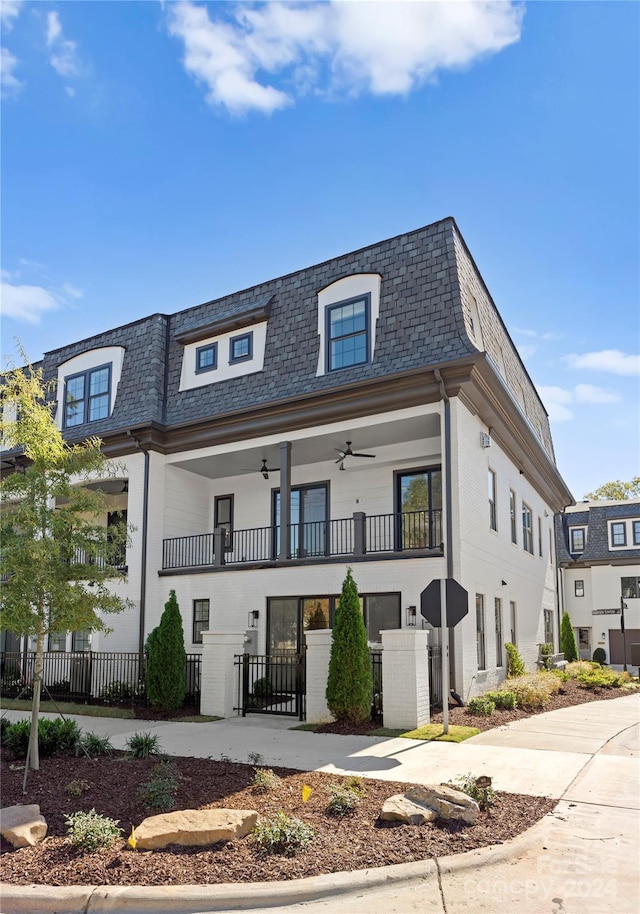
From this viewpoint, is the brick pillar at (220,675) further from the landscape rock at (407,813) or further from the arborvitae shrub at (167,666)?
the landscape rock at (407,813)

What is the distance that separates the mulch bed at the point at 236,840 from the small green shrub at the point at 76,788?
0.18ft

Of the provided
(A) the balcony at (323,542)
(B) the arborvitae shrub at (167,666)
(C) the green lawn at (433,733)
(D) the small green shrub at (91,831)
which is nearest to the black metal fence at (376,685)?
(C) the green lawn at (433,733)

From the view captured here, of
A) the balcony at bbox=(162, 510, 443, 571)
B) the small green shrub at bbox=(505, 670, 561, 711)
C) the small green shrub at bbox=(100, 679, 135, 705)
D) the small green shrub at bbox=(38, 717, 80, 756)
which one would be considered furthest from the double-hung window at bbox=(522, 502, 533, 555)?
the small green shrub at bbox=(38, 717, 80, 756)

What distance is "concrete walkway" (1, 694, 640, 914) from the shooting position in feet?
16.6

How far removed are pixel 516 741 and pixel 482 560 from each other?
18.3 ft

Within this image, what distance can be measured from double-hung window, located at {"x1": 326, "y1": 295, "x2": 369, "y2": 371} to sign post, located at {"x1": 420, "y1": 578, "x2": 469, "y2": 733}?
6.34 metres

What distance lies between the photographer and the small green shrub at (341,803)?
6.78 meters

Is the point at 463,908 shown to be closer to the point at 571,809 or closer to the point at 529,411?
the point at 571,809

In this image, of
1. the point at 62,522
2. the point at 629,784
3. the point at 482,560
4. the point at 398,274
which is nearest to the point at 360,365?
the point at 398,274

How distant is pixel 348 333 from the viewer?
16734mm

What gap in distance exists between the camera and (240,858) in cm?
571

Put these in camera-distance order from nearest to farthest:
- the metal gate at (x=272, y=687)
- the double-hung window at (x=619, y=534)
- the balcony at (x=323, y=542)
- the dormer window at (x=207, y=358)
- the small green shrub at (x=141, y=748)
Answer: the small green shrub at (x=141, y=748), the metal gate at (x=272, y=687), the balcony at (x=323, y=542), the dormer window at (x=207, y=358), the double-hung window at (x=619, y=534)

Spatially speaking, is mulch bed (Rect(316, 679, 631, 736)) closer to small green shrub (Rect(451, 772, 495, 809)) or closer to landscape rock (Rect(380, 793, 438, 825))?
small green shrub (Rect(451, 772, 495, 809))

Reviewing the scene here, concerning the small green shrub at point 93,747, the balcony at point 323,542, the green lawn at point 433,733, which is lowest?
the green lawn at point 433,733
